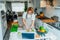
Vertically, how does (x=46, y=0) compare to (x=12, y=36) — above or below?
above

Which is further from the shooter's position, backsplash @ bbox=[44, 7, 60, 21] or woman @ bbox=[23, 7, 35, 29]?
backsplash @ bbox=[44, 7, 60, 21]

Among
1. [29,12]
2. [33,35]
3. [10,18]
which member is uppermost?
[29,12]

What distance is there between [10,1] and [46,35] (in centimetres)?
549

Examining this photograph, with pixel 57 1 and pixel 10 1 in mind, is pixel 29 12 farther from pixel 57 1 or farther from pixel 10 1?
pixel 10 1

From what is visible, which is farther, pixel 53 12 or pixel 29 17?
pixel 53 12

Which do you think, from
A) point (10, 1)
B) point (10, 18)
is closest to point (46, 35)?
point (10, 1)

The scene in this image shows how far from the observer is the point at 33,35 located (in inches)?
87.3

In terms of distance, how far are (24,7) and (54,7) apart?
2.76 m

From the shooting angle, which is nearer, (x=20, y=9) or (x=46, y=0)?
(x=46, y=0)

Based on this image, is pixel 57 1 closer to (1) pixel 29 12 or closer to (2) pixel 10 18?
(1) pixel 29 12

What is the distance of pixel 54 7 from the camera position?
466 cm

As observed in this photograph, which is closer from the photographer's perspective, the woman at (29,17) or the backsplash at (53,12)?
the woman at (29,17)

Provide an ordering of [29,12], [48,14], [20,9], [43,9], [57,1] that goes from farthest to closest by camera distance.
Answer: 1. [20,9]
2. [43,9]
3. [48,14]
4. [57,1]
5. [29,12]

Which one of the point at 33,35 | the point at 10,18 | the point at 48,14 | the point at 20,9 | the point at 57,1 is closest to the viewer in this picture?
the point at 33,35
